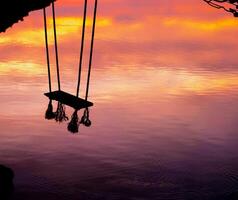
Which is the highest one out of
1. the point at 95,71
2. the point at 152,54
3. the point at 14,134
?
the point at 152,54

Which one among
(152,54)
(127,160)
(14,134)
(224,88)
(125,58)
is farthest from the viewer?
(152,54)

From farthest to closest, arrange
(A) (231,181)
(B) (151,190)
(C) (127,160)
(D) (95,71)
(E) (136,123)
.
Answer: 1. (D) (95,71)
2. (E) (136,123)
3. (C) (127,160)
4. (A) (231,181)
5. (B) (151,190)

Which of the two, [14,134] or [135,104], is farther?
[135,104]

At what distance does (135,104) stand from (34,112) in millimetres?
6700

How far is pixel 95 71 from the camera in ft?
147

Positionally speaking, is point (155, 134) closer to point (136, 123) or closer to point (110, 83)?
point (136, 123)

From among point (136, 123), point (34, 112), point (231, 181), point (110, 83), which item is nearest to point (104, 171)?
point (231, 181)

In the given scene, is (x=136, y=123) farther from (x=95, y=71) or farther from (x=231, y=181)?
(x=95, y=71)

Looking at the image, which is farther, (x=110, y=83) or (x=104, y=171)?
(x=110, y=83)

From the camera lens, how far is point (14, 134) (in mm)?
20531

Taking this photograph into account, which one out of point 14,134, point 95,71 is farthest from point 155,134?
Answer: point 95,71

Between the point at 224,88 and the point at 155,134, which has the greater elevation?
the point at 224,88

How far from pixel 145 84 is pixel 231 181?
80.0 feet

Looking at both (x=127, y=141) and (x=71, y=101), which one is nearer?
(x=71, y=101)
